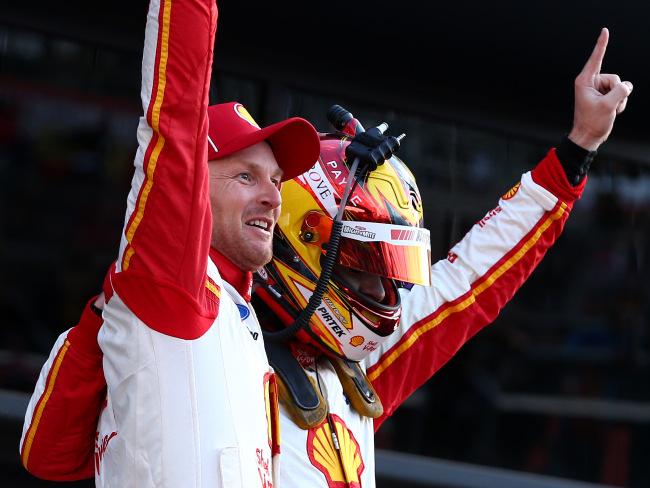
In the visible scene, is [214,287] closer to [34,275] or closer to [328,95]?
[328,95]

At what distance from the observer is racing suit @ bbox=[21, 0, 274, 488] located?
56.6 inches

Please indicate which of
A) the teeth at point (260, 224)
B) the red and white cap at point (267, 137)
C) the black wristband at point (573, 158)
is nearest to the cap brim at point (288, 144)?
the red and white cap at point (267, 137)

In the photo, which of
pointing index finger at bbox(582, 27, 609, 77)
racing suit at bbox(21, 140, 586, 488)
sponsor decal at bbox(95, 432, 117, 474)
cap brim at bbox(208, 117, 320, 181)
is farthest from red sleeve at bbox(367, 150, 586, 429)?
sponsor decal at bbox(95, 432, 117, 474)

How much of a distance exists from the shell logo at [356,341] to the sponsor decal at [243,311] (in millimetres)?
408

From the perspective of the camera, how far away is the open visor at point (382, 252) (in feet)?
6.98

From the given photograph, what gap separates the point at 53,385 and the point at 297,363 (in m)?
0.55

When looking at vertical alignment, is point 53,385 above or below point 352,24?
below

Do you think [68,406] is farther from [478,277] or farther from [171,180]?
[478,277]

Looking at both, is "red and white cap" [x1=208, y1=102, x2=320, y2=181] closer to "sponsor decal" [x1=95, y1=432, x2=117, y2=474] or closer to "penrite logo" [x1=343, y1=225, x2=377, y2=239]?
"penrite logo" [x1=343, y1=225, x2=377, y2=239]

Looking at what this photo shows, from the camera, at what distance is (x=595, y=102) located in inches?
96.9

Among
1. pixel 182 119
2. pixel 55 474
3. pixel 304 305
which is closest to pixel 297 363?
pixel 304 305

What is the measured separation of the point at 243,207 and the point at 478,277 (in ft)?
2.76

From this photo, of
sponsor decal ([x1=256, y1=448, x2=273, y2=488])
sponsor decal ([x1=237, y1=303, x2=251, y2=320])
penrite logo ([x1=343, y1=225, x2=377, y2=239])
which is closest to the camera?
sponsor decal ([x1=256, y1=448, x2=273, y2=488])

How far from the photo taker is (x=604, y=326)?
5.00 m
